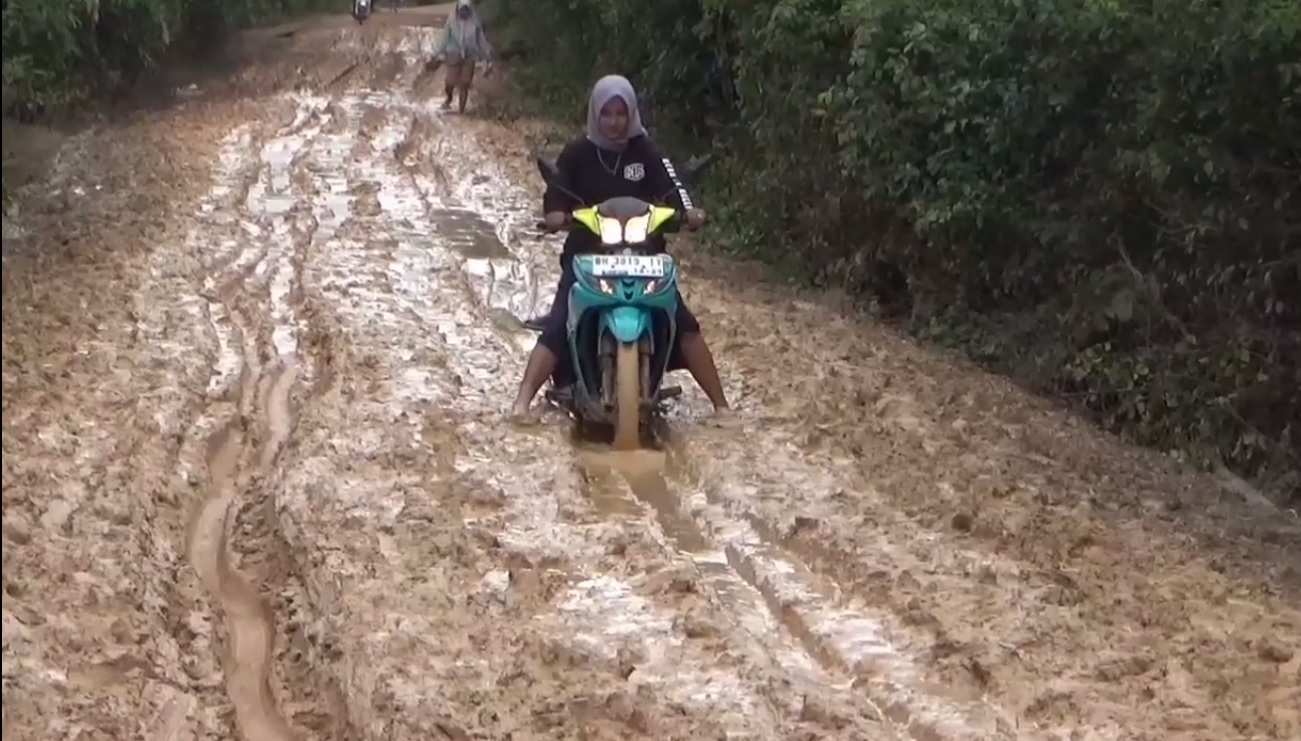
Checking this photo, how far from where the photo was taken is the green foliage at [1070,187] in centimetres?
701

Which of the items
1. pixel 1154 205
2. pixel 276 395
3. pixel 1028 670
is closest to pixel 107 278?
pixel 276 395

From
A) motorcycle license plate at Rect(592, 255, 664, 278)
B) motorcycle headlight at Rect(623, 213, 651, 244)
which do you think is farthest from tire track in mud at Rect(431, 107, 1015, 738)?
motorcycle headlight at Rect(623, 213, 651, 244)

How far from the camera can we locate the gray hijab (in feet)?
24.7

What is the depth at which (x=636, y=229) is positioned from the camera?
7.41 meters

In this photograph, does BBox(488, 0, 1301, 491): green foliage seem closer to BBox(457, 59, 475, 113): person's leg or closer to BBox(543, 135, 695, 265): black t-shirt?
BBox(543, 135, 695, 265): black t-shirt

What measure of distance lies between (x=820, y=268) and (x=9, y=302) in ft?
30.8

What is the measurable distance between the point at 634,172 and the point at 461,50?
15309 mm

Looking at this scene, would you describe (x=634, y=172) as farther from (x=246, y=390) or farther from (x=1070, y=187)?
(x=1070, y=187)

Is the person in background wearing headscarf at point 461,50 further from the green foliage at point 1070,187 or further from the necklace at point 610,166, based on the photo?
the necklace at point 610,166

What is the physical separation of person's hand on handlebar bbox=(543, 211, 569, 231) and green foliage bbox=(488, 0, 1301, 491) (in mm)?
2606

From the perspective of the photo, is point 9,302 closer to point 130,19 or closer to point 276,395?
point 276,395

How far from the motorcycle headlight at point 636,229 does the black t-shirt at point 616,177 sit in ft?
1.02

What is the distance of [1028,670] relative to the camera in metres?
4.84

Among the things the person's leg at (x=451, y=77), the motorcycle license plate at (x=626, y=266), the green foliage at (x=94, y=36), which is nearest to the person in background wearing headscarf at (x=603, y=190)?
the motorcycle license plate at (x=626, y=266)
